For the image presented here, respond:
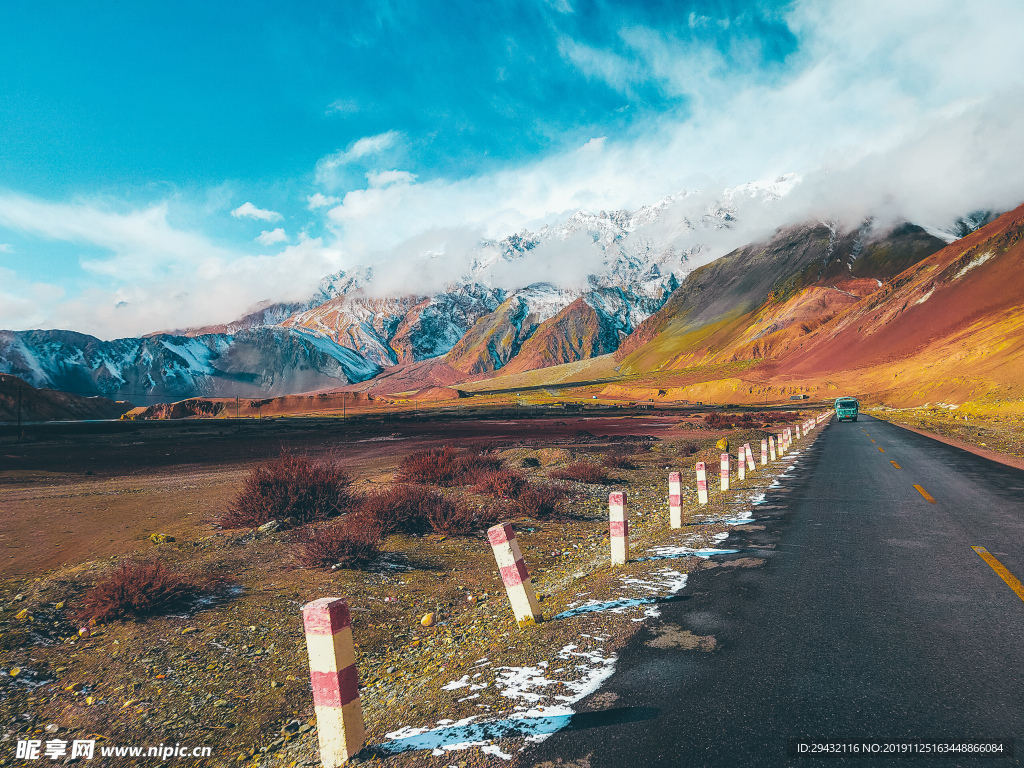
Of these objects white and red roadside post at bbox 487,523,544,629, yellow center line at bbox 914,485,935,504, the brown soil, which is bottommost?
the brown soil

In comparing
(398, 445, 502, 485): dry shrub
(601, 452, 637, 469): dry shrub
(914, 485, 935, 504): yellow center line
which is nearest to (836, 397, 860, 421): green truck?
(601, 452, 637, 469): dry shrub

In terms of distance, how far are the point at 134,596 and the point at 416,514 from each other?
5361 mm

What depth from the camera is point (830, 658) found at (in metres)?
4.30

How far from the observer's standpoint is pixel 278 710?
5137 millimetres

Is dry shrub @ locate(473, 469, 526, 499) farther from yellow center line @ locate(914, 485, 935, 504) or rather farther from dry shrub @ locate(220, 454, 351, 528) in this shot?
yellow center line @ locate(914, 485, 935, 504)

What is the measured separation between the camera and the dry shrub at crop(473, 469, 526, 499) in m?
14.1

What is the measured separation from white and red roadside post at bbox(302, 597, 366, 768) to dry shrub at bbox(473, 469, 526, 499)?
413 inches

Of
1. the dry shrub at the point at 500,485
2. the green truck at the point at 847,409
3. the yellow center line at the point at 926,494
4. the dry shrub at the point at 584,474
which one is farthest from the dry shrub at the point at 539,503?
the green truck at the point at 847,409

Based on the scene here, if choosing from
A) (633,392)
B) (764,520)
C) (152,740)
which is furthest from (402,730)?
(633,392)

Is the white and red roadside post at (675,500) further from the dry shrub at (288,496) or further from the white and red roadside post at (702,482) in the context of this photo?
the dry shrub at (288,496)

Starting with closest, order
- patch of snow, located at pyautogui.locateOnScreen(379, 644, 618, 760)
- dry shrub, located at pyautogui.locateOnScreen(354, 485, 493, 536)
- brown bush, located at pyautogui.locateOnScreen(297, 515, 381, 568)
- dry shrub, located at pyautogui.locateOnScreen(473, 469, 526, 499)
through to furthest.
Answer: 1. patch of snow, located at pyautogui.locateOnScreen(379, 644, 618, 760)
2. brown bush, located at pyautogui.locateOnScreen(297, 515, 381, 568)
3. dry shrub, located at pyautogui.locateOnScreen(354, 485, 493, 536)
4. dry shrub, located at pyautogui.locateOnScreen(473, 469, 526, 499)

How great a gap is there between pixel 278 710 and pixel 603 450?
22.2 m

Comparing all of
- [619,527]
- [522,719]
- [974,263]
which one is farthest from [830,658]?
[974,263]

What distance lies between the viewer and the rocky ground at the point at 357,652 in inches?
157
